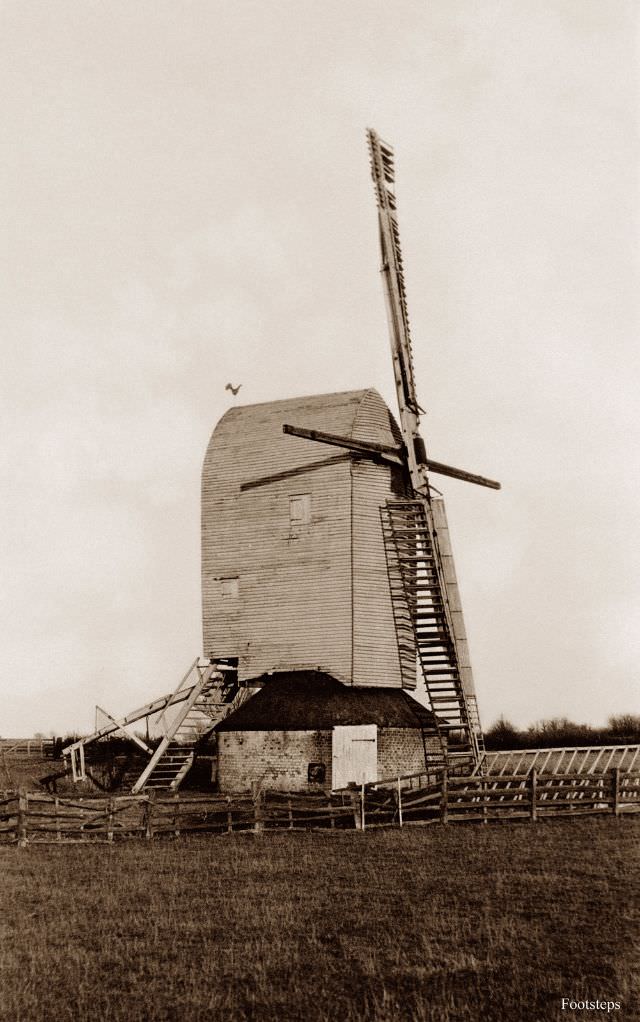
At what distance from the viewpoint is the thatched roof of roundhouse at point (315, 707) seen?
2733 centimetres

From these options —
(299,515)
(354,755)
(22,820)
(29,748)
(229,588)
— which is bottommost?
(22,820)

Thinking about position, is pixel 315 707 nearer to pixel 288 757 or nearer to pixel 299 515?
pixel 288 757

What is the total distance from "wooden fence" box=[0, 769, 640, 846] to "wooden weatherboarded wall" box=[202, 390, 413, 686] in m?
5.43

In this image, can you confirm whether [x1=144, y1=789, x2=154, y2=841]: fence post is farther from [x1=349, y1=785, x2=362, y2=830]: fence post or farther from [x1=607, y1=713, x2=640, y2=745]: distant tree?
[x1=607, y1=713, x2=640, y2=745]: distant tree

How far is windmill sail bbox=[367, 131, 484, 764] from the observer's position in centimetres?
2911

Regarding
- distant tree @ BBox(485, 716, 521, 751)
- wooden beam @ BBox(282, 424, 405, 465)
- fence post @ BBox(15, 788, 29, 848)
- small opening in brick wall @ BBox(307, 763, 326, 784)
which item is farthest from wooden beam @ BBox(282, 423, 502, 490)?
distant tree @ BBox(485, 716, 521, 751)

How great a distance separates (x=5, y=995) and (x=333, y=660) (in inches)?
741

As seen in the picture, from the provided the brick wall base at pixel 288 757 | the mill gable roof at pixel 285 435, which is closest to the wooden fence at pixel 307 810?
the brick wall base at pixel 288 757

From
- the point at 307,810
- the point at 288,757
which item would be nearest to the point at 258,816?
the point at 307,810

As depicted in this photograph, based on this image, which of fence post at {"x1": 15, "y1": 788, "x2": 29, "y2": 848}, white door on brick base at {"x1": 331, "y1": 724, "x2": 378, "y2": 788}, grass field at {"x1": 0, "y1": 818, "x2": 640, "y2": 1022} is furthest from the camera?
white door on brick base at {"x1": 331, "y1": 724, "x2": 378, "y2": 788}

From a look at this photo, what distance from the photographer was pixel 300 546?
97.0ft

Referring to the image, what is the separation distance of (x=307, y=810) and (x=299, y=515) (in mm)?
9497

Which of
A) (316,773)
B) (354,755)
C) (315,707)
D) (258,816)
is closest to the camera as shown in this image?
(258,816)

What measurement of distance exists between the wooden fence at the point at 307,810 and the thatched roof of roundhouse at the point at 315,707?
305cm
